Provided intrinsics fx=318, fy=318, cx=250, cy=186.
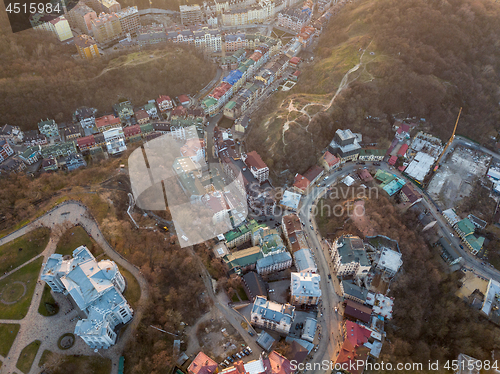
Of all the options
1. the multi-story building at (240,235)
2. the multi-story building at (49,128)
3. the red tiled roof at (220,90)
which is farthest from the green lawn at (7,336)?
the red tiled roof at (220,90)

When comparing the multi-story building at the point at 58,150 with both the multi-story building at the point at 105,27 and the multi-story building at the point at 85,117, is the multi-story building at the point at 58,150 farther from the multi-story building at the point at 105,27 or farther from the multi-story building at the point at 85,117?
the multi-story building at the point at 105,27

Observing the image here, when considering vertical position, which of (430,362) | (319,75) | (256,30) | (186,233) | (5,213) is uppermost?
(256,30)

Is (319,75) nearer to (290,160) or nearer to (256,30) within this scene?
(290,160)

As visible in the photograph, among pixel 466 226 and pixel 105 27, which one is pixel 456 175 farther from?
pixel 105 27

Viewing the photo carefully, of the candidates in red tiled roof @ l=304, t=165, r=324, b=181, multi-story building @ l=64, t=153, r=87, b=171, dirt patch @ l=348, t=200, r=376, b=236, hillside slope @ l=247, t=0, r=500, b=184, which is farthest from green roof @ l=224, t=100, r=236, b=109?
dirt patch @ l=348, t=200, r=376, b=236

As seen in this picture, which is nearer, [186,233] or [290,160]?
[186,233]

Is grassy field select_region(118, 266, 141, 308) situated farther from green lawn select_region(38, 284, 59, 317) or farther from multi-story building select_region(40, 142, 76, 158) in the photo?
multi-story building select_region(40, 142, 76, 158)

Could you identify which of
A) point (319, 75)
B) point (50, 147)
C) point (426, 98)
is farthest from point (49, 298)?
point (426, 98)
